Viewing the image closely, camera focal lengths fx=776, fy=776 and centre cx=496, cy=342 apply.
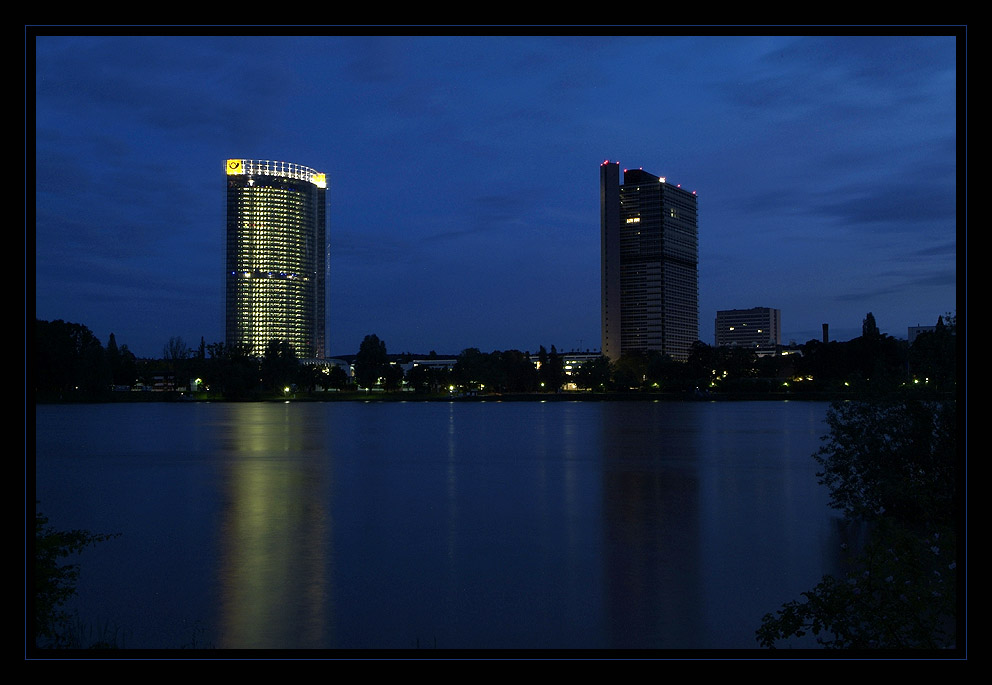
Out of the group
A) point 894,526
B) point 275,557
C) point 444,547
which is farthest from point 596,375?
point 894,526

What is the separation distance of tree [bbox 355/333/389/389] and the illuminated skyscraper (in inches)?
2769

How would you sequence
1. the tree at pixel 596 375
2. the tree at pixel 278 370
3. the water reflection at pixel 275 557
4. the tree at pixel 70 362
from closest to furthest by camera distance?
the water reflection at pixel 275 557 → the tree at pixel 70 362 → the tree at pixel 278 370 → the tree at pixel 596 375

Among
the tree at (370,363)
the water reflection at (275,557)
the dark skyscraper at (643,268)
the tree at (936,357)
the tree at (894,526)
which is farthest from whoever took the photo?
the dark skyscraper at (643,268)

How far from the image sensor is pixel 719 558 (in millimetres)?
10258

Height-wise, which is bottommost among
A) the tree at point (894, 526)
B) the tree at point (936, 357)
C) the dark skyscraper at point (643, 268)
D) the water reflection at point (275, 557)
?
the water reflection at point (275, 557)

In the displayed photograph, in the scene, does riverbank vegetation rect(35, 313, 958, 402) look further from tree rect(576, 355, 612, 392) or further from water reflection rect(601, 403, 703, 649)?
water reflection rect(601, 403, 703, 649)

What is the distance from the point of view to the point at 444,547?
10.9 m

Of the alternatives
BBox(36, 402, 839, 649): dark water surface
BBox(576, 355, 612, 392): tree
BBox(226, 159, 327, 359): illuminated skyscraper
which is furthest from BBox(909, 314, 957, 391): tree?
BBox(226, 159, 327, 359): illuminated skyscraper

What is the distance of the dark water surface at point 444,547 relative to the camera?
7.58 m

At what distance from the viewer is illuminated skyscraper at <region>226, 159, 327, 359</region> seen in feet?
597

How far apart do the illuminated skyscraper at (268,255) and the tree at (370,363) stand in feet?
231

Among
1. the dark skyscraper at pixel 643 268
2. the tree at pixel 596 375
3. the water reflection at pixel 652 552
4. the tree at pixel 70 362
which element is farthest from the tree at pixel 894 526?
the dark skyscraper at pixel 643 268

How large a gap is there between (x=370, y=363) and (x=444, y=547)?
343 feet

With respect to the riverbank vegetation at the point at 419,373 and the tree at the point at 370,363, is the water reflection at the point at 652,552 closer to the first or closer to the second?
the riverbank vegetation at the point at 419,373
